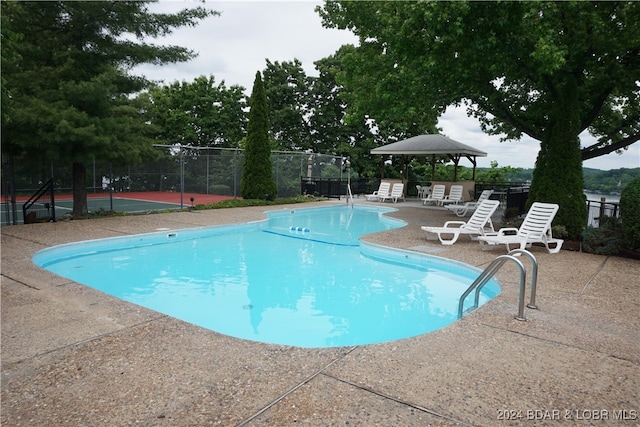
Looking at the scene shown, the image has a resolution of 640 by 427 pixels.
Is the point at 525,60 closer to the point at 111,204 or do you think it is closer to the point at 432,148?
the point at 432,148

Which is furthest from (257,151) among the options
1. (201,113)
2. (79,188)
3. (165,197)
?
(201,113)

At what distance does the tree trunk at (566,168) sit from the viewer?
8.84m

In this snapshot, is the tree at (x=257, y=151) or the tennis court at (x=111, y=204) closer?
the tennis court at (x=111, y=204)

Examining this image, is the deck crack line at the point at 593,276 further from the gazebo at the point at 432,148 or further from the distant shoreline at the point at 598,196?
the gazebo at the point at 432,148

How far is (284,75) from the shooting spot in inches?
1104

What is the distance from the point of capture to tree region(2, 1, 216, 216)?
9000 mm

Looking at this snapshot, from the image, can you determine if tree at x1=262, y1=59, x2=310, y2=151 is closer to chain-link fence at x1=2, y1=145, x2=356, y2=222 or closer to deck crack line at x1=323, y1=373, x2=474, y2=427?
chain-link fence at x1=2, y1=145, x2=356, y2=222

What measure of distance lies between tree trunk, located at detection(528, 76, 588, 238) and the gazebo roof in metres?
8.80

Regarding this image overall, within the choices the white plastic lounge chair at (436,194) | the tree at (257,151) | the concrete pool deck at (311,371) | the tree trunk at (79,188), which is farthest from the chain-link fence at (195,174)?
the concrete pool deck at (311,371)

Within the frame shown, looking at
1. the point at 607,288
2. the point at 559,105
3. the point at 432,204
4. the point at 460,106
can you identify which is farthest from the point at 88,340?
the point at 432,204

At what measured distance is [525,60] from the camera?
9328 millimetres

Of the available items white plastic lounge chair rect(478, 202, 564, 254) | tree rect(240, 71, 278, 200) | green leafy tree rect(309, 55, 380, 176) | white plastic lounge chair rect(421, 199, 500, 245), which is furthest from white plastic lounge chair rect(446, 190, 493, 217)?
green leafy tree rect(309, 55, 380, 176)

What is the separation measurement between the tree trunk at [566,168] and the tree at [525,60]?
0.07ft

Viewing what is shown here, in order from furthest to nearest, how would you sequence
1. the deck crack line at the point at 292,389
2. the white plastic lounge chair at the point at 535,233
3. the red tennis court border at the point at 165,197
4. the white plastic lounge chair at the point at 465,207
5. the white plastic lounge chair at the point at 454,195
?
the white plastic lounge chair at the point at 454,195 < the red tennis court border at the point at 165,197 < the white plastic lounge chair at the point at 465,207 < the white plastic lounge chair at the point at 535,233 < the deck crack line at the point at 292,389
